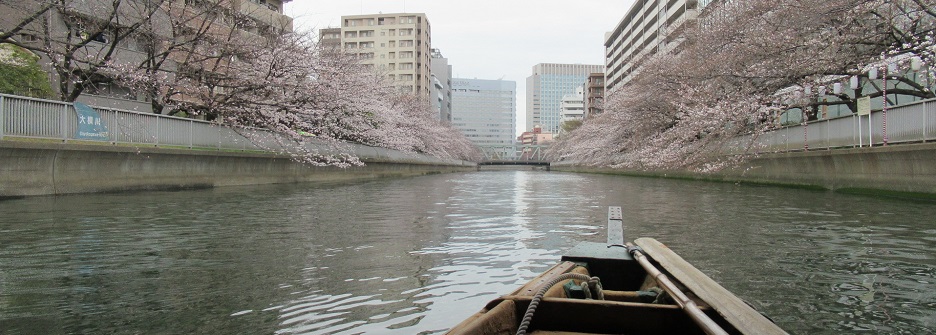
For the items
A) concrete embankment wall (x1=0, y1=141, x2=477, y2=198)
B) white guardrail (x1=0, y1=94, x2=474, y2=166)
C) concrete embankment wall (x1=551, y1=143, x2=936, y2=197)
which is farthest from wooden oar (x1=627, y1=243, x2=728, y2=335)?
white guardrail (x1=0, y1=94, x2=474, y2=166)

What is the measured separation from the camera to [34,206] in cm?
1150

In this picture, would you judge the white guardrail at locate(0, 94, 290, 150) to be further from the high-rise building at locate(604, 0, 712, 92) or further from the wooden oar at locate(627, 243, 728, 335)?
the high-rise building at locate(604, 0, 712, 92)

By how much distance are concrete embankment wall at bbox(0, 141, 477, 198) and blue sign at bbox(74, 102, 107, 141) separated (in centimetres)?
50

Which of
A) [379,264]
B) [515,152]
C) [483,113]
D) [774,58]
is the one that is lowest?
[379,264]

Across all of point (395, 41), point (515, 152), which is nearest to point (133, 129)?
point (395, 41)

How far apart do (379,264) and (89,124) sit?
42.1ft

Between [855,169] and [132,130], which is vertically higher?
[132,130]

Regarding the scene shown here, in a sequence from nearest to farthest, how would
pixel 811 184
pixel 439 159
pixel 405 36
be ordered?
pixel 811 184 < pixel 439 159 < pixel 405 36

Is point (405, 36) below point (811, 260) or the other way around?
the other way around

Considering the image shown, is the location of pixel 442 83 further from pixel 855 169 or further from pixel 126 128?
pixel 855 169

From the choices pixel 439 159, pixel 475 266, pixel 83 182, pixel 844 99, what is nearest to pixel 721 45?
pixel 844 99

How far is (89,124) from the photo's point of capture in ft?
49.7

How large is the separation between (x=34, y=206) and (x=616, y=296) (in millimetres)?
12161

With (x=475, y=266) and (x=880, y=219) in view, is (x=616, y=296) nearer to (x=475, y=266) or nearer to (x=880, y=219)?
(x=475, y=266)
